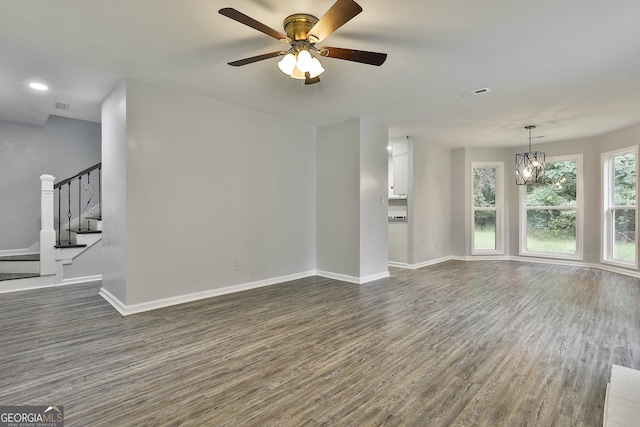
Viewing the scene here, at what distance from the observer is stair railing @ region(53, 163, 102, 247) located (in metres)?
5.81

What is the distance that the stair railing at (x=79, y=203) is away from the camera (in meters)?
5.81

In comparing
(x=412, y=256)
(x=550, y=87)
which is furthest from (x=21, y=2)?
(x=412, y=256)

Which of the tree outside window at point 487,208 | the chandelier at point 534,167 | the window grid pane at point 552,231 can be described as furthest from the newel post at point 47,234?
the window grid pane at point 552,231

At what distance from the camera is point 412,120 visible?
5.19m

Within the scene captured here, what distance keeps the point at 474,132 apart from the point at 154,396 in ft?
20.3

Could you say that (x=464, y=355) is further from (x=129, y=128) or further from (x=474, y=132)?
(x=474, y=132)

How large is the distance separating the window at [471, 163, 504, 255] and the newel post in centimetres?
798

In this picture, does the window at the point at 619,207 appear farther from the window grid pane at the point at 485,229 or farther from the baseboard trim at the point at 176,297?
the baseboard trim at the point at 176,297

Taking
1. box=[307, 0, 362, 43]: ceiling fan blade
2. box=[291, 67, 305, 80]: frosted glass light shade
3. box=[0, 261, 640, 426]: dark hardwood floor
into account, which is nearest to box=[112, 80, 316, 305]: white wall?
box=[0, 261, 640, 426]: dark hardwood floor

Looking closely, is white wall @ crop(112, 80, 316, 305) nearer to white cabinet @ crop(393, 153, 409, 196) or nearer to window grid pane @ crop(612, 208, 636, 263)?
white cabinet @ crop(393, 153, 409, 196)

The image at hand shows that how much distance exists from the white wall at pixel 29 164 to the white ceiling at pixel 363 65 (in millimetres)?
737

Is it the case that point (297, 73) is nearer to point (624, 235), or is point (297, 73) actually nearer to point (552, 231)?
point (624, 235)

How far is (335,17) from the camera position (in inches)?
79.2

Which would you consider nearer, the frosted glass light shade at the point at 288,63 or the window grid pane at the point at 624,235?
the frosted glass light shade at the point at 288,63
